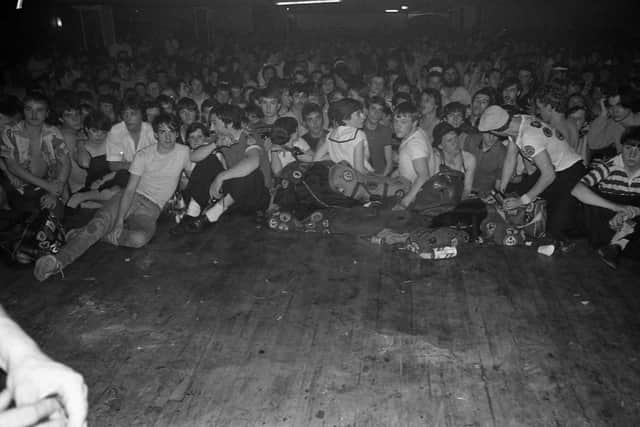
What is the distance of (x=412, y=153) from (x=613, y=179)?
5.17 feet

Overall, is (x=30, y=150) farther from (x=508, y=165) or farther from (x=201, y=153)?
(x=508, y=165)

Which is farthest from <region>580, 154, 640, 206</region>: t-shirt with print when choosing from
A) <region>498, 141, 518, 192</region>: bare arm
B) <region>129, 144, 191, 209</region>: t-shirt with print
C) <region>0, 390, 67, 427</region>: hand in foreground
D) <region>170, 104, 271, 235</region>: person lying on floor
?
<region>0, 390, 67, 427</region>: hand in foreground

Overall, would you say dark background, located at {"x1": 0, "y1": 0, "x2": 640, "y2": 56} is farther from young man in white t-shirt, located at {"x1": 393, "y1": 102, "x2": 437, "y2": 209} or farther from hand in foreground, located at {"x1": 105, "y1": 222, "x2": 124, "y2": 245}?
hand in foreground, located at {"x1": 105, "y1": 222, "x2": 124, "y2": 245}

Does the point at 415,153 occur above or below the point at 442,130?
below

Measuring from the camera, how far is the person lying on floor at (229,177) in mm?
4500

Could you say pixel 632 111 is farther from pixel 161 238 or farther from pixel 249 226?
pixel 161 238

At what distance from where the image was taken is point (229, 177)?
14.6 ft

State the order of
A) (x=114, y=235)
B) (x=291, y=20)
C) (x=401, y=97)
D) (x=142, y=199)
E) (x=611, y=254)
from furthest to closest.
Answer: (x=291, y=20), (x=401, y=97), (x=142, y=199), (x=114, y=235), (x=611, y=254)

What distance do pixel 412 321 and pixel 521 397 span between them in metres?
0.79

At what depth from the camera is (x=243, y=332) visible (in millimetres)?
2912

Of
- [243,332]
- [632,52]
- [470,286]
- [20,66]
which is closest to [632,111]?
[470,286]

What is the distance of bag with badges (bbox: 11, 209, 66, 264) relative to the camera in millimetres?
3652

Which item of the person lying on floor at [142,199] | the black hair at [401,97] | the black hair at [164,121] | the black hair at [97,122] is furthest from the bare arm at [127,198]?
the black hair at [401,97]

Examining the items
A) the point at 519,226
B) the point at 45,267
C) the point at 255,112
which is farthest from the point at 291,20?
the point at 45,267
